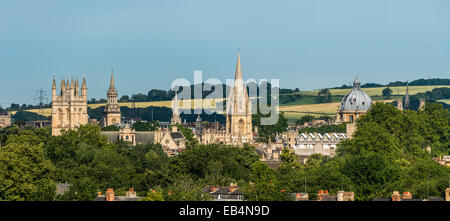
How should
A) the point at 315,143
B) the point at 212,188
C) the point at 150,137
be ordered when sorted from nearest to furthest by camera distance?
the point at 212,188 → the point at 315,143 → the point at 150,137

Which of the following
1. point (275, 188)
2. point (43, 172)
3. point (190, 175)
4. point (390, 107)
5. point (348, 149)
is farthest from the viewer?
point (390, 107)

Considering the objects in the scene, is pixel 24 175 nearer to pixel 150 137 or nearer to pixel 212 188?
pixel 212 188

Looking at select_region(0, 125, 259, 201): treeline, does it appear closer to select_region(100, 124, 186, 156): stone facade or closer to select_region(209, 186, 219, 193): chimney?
select_region(209, 186, 219, 193): chimney

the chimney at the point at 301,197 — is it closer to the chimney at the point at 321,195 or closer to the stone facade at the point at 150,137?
the chimney at the point at 321,195

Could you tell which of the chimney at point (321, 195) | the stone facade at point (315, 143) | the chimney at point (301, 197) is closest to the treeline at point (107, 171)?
the chimney at point (301, 197)

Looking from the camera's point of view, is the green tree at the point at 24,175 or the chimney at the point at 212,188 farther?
the chimney at the point at 212,188

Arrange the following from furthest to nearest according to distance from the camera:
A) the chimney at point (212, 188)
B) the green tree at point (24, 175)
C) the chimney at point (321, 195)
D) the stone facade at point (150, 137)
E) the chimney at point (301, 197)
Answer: the stone facade at point (150, 137), the chimney at point (212, 188), the green tree at point (24, 175), the chimney at point (301, 197), the chimney at point (321, 195)

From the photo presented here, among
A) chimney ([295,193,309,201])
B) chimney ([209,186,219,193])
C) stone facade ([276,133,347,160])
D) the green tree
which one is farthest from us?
stone facade ([276,133,347,160])

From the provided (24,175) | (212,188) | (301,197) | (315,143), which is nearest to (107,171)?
(24,175)

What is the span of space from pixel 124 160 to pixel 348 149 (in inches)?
935

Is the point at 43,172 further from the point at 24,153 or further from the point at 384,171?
the point at 384,171

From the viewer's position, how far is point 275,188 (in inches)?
2773

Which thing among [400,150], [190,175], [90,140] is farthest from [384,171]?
[90,140]

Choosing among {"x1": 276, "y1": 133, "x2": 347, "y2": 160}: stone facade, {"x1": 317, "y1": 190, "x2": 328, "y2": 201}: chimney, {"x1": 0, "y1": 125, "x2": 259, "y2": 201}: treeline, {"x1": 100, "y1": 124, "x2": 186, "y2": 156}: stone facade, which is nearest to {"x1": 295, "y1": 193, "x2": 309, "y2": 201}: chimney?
{"x1": 317, "y1": 190, "x2": 328, "y2": 201}: chimney
